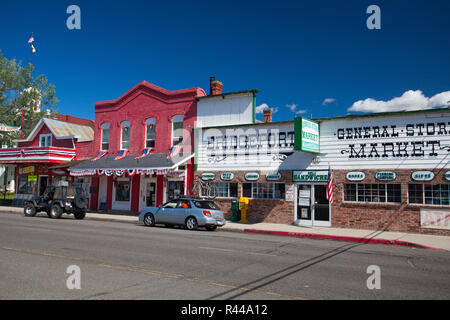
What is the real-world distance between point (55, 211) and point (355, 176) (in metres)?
16.0

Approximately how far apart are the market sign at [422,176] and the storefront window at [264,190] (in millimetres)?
6273

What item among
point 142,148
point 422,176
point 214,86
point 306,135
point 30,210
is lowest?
point 30,210

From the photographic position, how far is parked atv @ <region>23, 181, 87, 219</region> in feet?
68.3

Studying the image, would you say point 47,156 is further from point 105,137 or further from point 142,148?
point 142,148

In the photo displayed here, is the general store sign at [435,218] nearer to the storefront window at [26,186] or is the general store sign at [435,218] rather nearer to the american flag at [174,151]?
the american flag at [174,151]

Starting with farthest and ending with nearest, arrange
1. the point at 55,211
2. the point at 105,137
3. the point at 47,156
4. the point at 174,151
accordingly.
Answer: the point at 105,137, the point at 47,156, the point at 174,151, the point at 55,211

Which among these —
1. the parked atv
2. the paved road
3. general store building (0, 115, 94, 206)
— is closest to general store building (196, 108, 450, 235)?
the paved road

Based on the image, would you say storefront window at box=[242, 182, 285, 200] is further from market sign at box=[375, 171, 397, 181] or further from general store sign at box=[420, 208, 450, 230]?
general store sign at box=[420, 208, 450, 230]

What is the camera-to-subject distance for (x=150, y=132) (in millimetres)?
25859

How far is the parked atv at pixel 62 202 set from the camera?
20.8 m

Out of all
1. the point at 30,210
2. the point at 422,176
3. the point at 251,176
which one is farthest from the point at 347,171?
the point at 30,210

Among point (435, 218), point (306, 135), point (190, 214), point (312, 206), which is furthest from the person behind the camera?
point (312, 206)

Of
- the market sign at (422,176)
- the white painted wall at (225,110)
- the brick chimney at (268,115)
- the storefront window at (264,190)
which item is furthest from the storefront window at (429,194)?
the brick chimney at (268,115)

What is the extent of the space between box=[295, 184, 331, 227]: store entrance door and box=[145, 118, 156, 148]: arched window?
10979 millimetres
